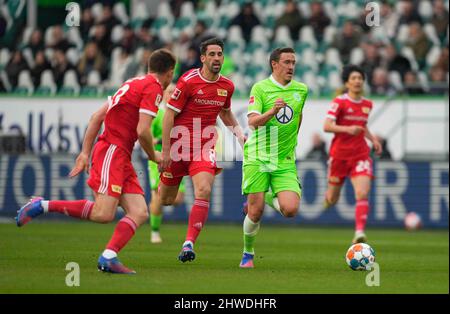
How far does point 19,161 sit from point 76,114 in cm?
185

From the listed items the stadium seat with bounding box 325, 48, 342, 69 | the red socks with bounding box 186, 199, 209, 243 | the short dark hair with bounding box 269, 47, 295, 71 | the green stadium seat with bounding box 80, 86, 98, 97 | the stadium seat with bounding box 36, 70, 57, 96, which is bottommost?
the red socks with bounding box 186, 199, 209, 243

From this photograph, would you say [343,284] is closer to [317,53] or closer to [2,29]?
[317,53]

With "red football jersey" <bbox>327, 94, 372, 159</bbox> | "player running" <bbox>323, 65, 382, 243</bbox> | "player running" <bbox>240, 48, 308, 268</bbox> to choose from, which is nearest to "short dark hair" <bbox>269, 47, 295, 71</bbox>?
"player running" <bbox>240, 48, 308, 268</bbox>

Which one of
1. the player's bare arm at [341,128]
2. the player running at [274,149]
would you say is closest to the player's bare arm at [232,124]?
the player running at [274,149]

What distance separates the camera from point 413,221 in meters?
21.1

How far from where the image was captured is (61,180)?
22188 millimetres

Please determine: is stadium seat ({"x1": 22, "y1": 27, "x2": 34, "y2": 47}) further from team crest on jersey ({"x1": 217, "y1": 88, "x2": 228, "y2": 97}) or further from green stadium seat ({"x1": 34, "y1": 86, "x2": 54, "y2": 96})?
team crest on jersey ({"x1": 217, "y1": 88, "x2": 228, "y2": 97})

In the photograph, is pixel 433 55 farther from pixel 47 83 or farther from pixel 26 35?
pixel 26 35

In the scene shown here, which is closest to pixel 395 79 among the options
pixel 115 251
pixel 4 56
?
pixel 4 56

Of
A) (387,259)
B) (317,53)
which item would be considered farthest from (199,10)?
(387,259)

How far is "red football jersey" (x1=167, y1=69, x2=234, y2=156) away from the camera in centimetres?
1249

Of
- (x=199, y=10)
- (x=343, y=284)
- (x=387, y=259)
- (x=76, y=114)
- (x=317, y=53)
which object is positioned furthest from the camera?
(x=199, y=10)

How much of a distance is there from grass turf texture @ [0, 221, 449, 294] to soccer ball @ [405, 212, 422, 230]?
45cm

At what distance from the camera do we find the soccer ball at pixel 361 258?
39.6 ft
